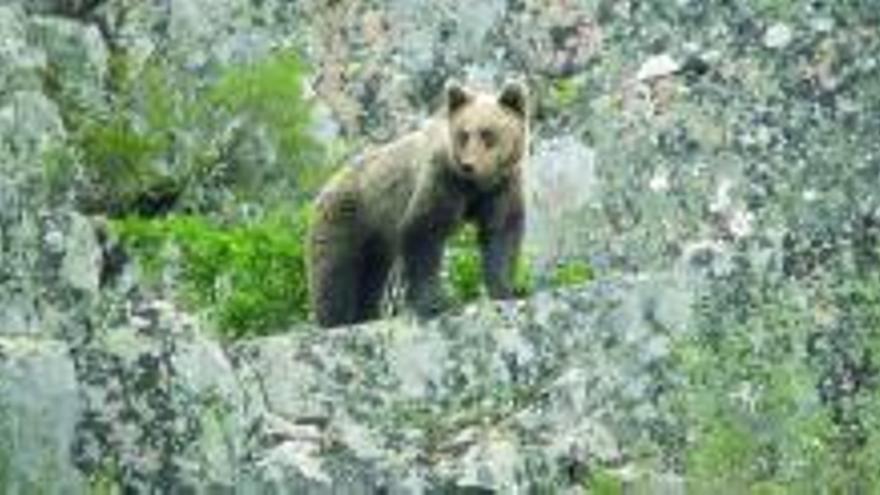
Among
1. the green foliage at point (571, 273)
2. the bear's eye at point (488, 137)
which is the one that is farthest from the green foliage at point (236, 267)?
the bear's eye at point (488, 137)

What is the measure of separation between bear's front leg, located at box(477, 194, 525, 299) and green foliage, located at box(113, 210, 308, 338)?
8.78ft

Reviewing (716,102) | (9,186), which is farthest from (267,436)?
(716,102)

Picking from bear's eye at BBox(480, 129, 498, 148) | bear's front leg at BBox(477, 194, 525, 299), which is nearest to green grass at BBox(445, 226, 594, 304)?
bear's front leg at BBox(477, 194, 525, 299)

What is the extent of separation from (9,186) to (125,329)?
94 cm

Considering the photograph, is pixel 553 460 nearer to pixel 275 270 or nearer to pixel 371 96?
pixel 275 270

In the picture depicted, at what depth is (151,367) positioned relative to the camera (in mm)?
20406

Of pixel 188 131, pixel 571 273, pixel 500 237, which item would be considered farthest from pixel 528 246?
pixel 500 237

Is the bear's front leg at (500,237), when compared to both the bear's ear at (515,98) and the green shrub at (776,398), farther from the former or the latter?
the green shrub at (776,398)

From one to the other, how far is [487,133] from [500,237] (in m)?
0.63

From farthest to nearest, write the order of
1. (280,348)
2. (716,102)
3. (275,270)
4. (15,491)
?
(716,102), (275,270), (280,348), (15,491)

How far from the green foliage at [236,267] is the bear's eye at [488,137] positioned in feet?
10.4

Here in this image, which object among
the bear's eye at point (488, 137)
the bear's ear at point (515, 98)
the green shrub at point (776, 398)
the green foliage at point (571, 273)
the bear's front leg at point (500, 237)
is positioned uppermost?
the bear's ear at point (515, 98)

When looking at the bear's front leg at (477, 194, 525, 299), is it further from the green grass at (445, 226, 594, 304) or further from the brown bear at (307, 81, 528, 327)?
the green grass at (445, 226, 594, 304)

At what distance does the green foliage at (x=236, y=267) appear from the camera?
24688 mm
